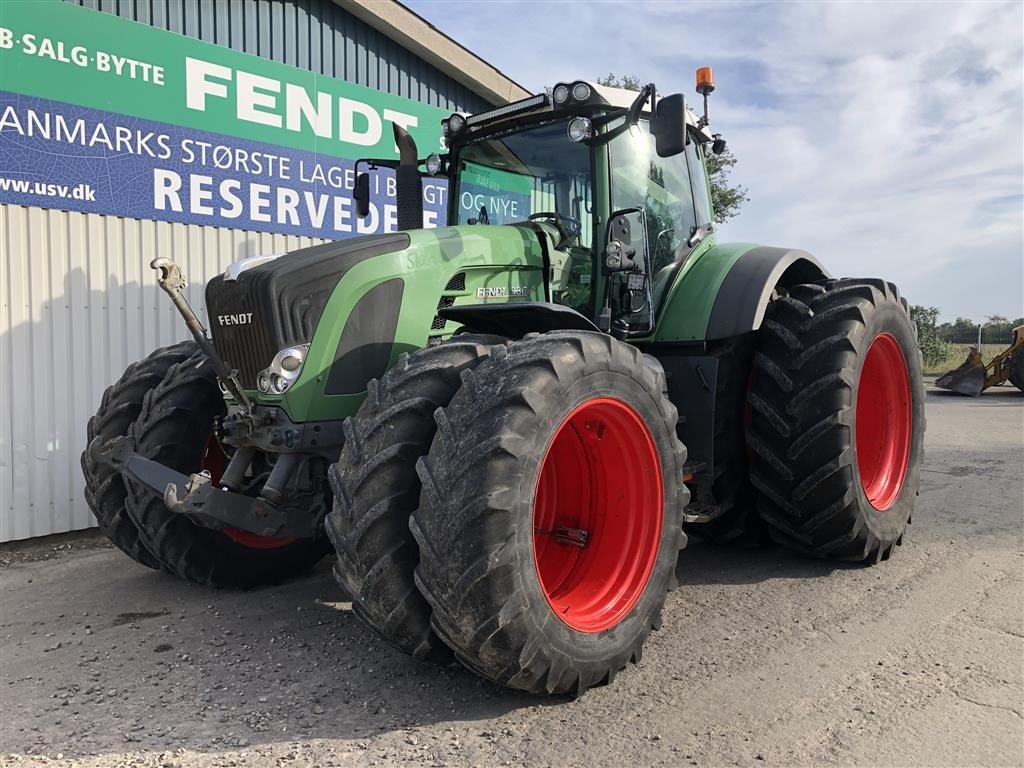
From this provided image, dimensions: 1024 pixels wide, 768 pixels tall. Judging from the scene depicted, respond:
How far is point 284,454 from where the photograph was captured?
11.0 ft

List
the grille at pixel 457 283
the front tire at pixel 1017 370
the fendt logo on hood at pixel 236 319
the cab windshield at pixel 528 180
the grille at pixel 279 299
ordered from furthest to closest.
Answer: the front tire at pixel 1017 370, the cab windshield at pixel 528 180, the grille at pixel 457 283, the fendt logo on hood at pixel 236 319, the grille at pixel 279 299

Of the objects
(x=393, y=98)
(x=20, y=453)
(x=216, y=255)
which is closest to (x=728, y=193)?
(x=393, y=98)

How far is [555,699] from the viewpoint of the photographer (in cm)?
299

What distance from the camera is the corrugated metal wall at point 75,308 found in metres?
5.45

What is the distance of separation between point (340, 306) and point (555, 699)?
1.79 metres

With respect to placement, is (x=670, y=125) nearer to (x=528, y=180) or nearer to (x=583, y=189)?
(x=583, y=189)

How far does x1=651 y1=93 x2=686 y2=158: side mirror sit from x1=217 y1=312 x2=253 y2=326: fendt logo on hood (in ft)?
6.59

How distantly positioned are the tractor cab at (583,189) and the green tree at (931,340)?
75.1 feet

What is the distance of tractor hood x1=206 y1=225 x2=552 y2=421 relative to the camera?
10.9 ft

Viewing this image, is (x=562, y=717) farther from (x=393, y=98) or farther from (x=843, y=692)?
(x=393, y=98)

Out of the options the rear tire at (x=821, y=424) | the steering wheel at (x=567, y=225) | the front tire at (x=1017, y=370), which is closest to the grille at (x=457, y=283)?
the steering wheel at (x=567, y=225)

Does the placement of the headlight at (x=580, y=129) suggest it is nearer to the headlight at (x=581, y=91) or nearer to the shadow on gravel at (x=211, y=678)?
the headlight at (x=581, y=91)

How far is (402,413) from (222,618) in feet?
6.20

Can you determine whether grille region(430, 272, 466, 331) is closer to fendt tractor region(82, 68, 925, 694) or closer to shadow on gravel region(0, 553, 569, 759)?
fendt tractor region(82, 68, 925, 694)
